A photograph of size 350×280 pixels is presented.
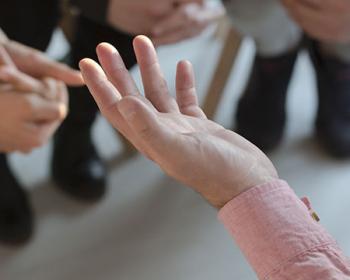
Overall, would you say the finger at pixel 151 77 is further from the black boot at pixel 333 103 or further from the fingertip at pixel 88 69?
the black boot at pixel 333 103

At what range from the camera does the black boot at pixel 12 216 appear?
1.10 m

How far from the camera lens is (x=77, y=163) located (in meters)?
1.18

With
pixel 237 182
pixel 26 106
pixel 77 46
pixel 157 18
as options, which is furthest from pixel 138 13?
pixel 237 182

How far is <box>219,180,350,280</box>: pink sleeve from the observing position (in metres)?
0.55

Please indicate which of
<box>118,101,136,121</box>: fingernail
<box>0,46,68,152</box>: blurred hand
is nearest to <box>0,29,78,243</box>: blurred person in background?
<box>0,46,68,152</box>: blurred hand

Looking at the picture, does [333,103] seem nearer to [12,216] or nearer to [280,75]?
[280,75]

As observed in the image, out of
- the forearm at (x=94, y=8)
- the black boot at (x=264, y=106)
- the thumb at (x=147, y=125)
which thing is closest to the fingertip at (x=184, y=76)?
the thumb at (x=147, y=125)

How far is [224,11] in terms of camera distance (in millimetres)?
1188

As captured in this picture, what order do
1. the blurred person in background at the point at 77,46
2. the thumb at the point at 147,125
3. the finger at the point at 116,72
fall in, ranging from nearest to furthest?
the thumb at the point at 147,125 → the finger at the point at 116,72 → the blurred person in background at the point at 77,46

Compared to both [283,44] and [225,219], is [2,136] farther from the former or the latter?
[283,44]

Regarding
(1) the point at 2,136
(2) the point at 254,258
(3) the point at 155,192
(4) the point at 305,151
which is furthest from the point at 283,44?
(2) the point at 254,258

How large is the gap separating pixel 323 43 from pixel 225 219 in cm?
68

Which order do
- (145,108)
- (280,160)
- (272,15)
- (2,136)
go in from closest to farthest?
(145,108) → (2,136) → (272,15) → (280,160)

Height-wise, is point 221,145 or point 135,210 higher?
point 221,145
